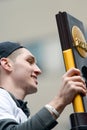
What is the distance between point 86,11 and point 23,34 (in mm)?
533

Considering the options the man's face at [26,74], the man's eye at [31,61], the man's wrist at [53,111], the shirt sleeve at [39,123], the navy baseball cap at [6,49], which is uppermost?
the navy baseball cap at [6,49]

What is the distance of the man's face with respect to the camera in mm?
1336

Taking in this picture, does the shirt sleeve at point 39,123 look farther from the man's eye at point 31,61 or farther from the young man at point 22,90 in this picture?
the man's eye at point 31,61

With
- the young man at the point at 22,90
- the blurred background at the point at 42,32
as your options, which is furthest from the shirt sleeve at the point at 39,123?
the blurred background at the point at 42,32

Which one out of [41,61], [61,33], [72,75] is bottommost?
[41,61]

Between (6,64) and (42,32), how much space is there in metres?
1.78

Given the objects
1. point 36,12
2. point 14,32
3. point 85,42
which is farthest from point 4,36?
point 85,42

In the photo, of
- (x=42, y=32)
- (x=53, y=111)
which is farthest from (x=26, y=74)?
(x=42, y=32)

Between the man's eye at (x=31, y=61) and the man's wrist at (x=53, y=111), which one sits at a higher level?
the man's eye at (x=31, y=61)

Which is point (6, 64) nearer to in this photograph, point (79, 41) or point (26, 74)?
point (26, 74)

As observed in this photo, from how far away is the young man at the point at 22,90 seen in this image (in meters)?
0.96

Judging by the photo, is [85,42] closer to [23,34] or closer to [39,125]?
[39,125]

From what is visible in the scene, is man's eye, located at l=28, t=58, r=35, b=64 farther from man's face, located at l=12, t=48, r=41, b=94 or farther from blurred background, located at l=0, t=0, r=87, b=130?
blurred background, located at l=0, t=0, r=87, b=130

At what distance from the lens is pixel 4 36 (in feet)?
10.5
